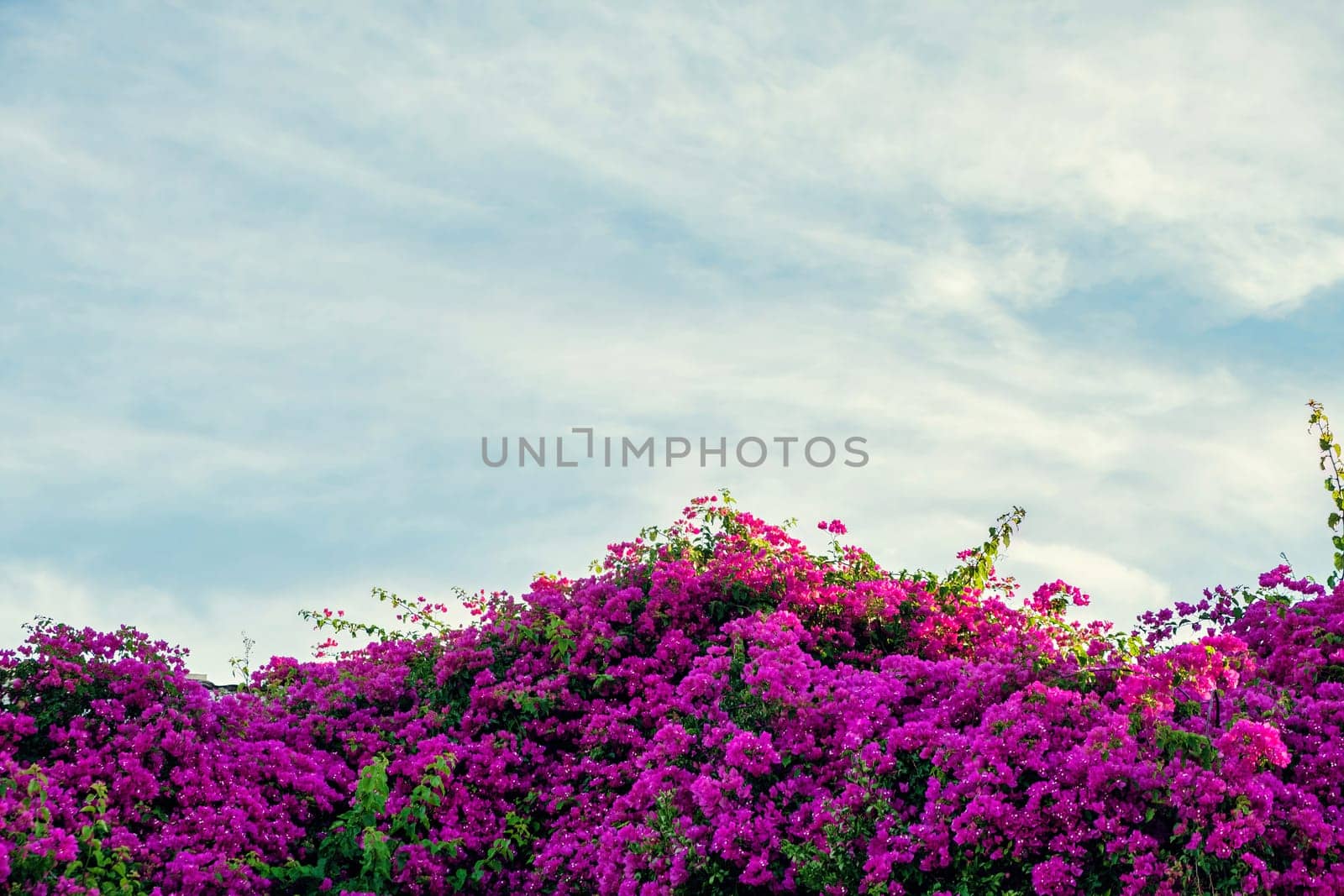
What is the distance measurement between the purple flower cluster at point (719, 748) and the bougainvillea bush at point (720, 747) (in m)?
0.02

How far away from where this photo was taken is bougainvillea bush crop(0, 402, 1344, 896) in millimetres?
5824

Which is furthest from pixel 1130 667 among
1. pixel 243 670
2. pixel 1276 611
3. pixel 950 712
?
pixel 243 670

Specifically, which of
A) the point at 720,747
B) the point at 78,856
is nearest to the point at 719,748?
the point at 720,747

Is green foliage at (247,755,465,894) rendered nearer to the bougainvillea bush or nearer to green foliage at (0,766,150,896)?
the bougainvillea bush

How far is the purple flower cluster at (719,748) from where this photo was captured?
5.82m

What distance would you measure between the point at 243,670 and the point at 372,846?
427 cm

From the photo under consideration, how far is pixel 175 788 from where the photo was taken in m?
7.53

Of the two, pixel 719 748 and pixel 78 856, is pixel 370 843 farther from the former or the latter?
pixel 719 748

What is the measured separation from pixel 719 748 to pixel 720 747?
0.07ft

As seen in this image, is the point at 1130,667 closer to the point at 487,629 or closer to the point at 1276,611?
the point at 1276,611

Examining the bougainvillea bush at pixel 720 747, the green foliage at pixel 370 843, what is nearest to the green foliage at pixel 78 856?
the bougainvillea bush at pixel 720 747

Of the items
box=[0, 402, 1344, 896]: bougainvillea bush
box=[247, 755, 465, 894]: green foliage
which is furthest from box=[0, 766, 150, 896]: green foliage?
box=[247, 755, 465, 894]: green foliage

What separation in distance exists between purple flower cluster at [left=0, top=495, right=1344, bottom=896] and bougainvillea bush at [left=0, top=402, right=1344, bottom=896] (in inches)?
0.9

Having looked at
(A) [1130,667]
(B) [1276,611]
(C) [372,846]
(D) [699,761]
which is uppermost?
(B) [1276,611]
